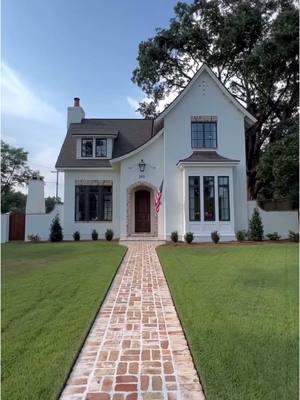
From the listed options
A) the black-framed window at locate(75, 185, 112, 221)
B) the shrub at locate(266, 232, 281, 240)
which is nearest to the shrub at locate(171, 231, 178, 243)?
the black-framed window at locate(75, 185, 112, 221)

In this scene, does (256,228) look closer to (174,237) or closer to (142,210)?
(174,237)

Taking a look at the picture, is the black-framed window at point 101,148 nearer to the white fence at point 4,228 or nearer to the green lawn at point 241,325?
the white fence at point 4,228

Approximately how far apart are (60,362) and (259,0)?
24.1 metres

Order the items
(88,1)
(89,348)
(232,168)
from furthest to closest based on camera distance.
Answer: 1. (232,168)
2. (88,1)
3. (89,348)

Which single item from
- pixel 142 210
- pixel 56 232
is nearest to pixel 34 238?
pixel 56 232

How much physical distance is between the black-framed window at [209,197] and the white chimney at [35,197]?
376 inches

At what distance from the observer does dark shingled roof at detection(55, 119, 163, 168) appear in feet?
59.0

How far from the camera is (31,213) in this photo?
18031 mm

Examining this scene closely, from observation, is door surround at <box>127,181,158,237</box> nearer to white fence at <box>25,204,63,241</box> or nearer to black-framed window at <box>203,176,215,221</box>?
black-framed window at <box>203,176,215,221</box>

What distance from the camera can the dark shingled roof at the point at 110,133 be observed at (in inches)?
707

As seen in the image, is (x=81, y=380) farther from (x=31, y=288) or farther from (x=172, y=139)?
(x=172, y=139)

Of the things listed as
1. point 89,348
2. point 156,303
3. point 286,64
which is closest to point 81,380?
point 89,348

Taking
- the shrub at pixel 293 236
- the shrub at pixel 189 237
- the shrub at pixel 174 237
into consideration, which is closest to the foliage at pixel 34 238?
the shrub at pixel 174 237

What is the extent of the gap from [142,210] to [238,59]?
514 inches
